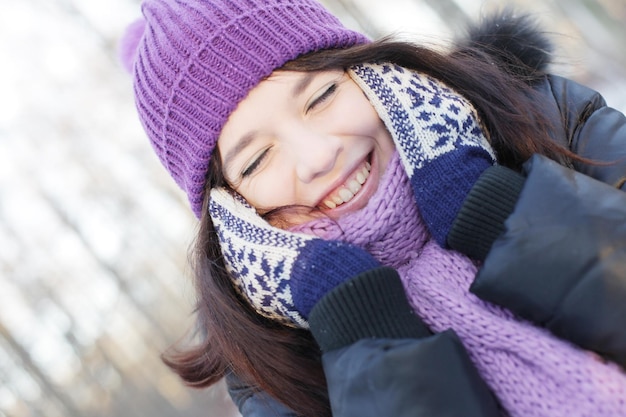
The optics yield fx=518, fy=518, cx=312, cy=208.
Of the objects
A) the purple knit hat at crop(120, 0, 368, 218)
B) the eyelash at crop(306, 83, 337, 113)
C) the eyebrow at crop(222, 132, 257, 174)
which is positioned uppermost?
the purple knit hat at crop(120, 0, 368, 218)

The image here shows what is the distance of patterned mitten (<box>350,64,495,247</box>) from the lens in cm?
128

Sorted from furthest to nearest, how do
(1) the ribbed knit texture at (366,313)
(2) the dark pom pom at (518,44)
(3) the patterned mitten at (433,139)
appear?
(2) the dark pom pom at (518,44) < (3) the patterned mitten at (433,139) < (1) the ribbed knit texture at (366,313)

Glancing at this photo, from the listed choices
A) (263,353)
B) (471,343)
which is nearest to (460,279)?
(471,343)

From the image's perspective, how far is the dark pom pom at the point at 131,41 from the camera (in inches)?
71.6

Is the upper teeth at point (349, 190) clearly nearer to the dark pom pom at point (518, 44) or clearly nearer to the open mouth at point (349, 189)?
the open mouth at point (349, 189)

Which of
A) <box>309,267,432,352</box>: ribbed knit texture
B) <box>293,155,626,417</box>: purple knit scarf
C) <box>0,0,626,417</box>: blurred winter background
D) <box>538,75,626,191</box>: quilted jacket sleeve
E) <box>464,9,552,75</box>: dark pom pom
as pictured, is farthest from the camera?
<box>0,0,626,417</box>: blurred winter background

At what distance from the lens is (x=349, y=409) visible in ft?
3.52

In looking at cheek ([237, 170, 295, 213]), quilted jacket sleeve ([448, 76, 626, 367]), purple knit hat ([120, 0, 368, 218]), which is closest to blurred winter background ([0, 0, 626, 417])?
purple knit hat ([120, 0, 368, 218])

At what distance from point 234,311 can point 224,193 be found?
1.10ft

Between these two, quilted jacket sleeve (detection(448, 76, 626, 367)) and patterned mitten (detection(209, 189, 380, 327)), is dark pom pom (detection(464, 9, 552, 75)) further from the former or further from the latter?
patterned mitten (detection(209, 189, 380, 327))

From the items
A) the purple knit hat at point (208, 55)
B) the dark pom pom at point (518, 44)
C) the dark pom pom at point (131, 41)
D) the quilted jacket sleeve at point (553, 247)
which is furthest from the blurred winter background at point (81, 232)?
the quilted jacket sleeve at point (553, 247)

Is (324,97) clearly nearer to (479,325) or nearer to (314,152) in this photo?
(314,152)

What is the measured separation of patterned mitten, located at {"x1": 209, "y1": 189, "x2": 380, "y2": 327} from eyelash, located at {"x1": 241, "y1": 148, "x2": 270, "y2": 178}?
10 cm

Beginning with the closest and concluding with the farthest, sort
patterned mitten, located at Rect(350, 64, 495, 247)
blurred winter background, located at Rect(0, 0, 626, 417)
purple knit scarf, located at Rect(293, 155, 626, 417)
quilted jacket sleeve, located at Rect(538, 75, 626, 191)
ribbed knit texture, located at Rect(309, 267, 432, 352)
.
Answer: purple knit scarf, located at Rect(293, 155, 626, 417) → ribbed knit texture, located at Rect(309, 267, 432, 352) → patterned mitten, located at Rect(350, 64, 495, 247) → quilted jacket sleeve, located at Rect(538, 75, 626, 191) → blurred winter background, located at Rect(0, 0, 626, 417)
